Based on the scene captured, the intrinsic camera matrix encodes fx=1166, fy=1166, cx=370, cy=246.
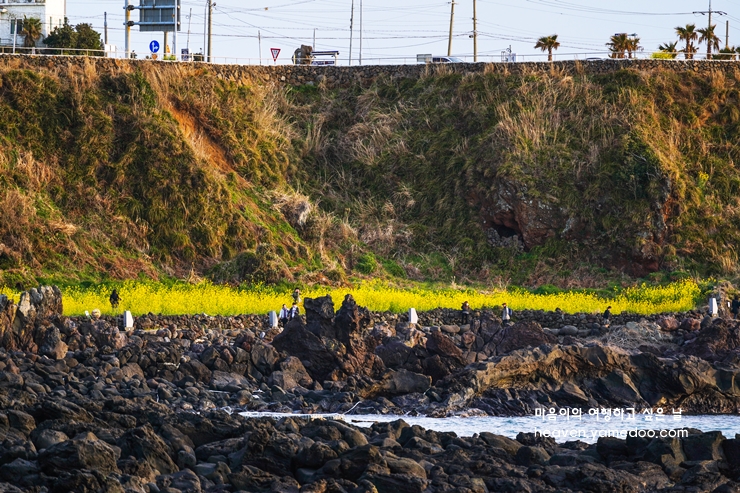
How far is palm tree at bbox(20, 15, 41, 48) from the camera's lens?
53156mm

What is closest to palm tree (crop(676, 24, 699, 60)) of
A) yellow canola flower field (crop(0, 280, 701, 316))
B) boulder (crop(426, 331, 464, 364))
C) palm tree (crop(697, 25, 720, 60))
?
palm tree (crop(697, 25, 720, 60))

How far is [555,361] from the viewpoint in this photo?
2320 centimetres

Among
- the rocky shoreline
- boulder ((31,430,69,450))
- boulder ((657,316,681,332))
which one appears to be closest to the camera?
the rocky shoreline

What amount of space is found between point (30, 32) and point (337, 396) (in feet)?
121

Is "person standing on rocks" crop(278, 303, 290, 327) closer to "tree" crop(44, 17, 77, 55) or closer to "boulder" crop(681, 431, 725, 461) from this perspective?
"boulder" crop(681, 431, 725, 461)

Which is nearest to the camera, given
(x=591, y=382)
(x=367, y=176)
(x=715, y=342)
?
(x=591, y=382)

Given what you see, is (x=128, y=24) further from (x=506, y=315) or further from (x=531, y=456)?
(x=531, y=456)

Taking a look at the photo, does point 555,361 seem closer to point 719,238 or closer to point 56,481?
point 56,481

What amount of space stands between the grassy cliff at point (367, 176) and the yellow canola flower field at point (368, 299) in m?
1.73

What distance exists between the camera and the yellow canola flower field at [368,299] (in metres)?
33.4

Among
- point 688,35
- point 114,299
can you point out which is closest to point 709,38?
point 688,35

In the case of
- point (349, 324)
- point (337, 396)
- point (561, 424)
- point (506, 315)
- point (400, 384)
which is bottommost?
point (561, 424)

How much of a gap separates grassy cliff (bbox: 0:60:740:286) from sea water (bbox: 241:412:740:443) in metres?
18.6

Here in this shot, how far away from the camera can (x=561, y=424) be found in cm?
2128
